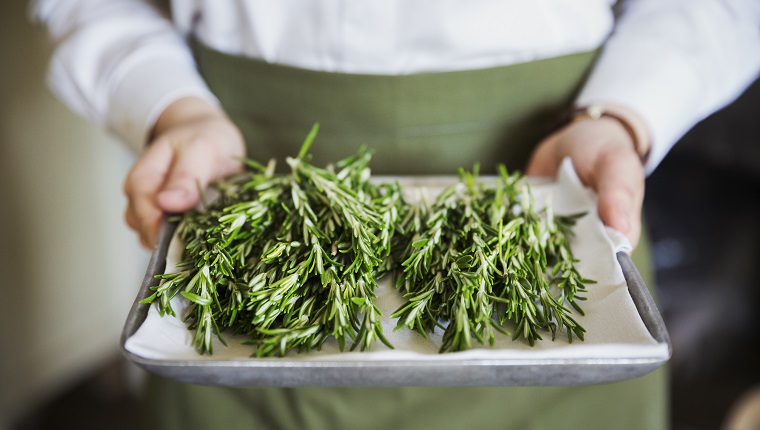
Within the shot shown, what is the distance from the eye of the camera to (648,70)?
1.09 metres

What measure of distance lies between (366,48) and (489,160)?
0.28 m

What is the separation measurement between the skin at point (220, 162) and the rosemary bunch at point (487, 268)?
0.27 ft

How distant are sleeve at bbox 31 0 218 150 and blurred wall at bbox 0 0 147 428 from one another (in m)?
0.84

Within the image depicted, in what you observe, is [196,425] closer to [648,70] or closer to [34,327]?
[648,70]

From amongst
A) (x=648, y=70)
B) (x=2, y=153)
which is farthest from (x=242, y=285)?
(x=2, y=153)

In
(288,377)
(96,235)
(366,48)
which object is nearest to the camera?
A: (288,377)

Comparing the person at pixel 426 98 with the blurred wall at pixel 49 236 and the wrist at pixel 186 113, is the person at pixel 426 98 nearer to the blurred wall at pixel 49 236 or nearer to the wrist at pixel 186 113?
the wrist at pixel 186 113

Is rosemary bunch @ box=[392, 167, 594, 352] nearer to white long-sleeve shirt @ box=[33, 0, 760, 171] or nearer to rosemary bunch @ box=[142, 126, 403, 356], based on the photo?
rosemary bunch @ box=[142, 126, 403, 356]

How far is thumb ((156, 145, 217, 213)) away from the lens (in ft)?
2.92

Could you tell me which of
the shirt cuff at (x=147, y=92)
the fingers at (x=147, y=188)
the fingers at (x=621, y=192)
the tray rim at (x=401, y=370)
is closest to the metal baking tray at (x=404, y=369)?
the tray rim at (x=401, y=370)

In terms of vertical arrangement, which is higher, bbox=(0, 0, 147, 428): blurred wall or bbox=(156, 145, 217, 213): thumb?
bbox=(156, 145, 217, 213): thumb

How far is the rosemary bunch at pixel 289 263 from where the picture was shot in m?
0.68

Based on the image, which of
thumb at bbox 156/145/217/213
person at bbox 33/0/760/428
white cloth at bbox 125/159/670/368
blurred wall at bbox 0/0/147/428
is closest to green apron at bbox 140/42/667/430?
person at bbox 33/0/760/428

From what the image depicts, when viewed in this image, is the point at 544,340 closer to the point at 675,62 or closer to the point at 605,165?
the point at 605,165
